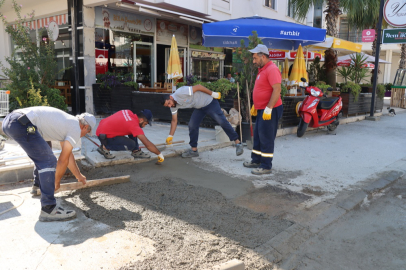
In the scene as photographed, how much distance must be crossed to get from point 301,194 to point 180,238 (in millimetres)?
2065

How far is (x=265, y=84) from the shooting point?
5730mm

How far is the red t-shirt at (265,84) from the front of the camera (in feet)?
18.2

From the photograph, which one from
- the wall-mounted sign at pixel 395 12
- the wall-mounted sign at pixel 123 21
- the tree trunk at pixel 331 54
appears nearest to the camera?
the wall-mounted sign at pixel 123 21

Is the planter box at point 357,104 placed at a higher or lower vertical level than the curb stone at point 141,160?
higher

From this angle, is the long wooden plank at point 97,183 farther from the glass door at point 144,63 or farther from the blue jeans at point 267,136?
the glass door at point 144,63

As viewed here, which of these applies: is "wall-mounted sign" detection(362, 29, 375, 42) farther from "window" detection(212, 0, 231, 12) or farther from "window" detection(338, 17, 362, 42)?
"window" detection(338, 17, 362, 42)

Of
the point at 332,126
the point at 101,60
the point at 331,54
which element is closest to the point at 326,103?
the point at 332,126

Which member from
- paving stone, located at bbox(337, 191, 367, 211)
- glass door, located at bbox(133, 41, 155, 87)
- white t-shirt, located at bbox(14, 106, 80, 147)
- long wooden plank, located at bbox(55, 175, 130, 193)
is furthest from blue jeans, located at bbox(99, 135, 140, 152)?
glass door, located at bbox(133, 41, 155, 87)

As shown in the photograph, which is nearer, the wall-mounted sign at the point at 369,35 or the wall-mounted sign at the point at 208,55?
the wall-mounted sign at the point at 208,55

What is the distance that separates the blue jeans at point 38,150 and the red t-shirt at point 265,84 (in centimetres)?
339

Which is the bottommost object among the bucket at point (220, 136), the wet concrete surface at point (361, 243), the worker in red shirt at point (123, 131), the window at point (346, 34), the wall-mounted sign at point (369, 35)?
the wet concrete surface at point (361, 243)

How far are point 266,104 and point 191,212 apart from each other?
2504 mm

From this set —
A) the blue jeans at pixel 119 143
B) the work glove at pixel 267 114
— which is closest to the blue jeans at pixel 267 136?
the work glove at pixel 267 114

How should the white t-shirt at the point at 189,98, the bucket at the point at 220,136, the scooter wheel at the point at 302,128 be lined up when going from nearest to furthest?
1. the white t-shirt at the point at 189,98
2. the bucket at the point at 220,136
3. the scooter wheel at the point at 302,128
